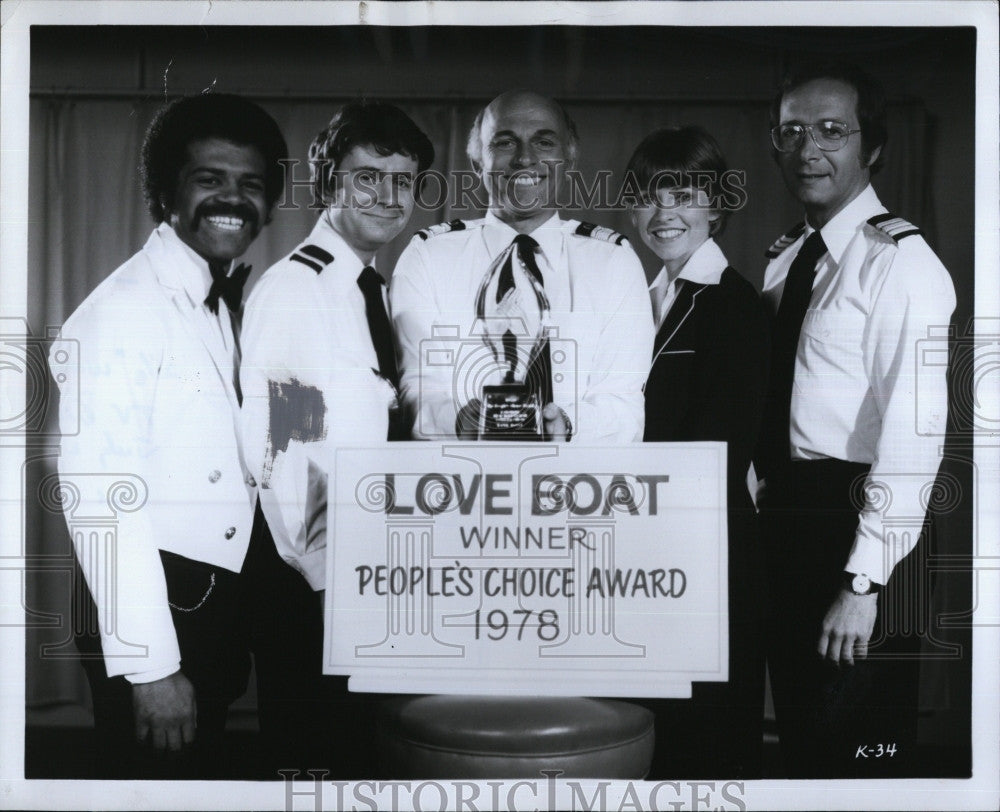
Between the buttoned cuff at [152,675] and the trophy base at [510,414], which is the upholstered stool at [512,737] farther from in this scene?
the trophy base at [510,414]

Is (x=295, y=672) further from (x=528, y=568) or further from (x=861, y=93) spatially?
(x=861, y=93)

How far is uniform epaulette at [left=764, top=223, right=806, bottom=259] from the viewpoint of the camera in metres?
2.11

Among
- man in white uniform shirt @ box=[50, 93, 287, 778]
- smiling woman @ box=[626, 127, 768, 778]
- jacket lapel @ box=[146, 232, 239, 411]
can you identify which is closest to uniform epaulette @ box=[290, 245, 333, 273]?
man in white uniform shirt @ box=[50, 93, 287, 778]

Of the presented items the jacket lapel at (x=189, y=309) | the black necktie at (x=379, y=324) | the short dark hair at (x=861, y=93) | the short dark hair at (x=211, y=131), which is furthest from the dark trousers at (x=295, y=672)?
the short dark hair at (x=861, y=93)

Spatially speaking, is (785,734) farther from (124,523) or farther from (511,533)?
(124,523)

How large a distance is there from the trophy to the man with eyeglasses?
558 millimetres

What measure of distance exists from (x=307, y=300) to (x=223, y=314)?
0.69 ft

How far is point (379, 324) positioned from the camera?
83.2 inches

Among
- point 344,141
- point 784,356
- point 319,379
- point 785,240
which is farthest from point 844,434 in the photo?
point 344,141

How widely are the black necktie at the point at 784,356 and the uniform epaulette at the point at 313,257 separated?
3.61ft

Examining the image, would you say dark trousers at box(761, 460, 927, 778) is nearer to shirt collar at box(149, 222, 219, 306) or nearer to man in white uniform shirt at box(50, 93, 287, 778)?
man in white uniform shirt at box(50, 93, 287, 778)

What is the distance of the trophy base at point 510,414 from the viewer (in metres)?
2.09

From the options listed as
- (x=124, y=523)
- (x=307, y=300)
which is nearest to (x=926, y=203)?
(x=307, y=300)

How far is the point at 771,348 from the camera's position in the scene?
2107mm
